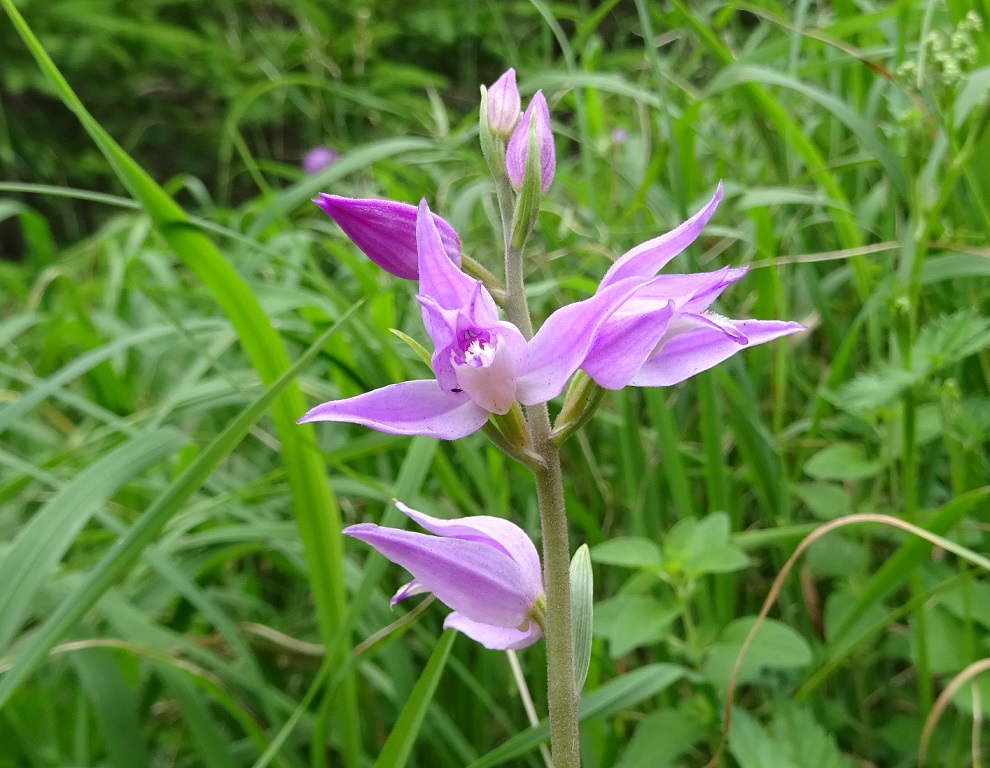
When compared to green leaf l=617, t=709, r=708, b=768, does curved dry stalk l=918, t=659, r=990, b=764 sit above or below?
above

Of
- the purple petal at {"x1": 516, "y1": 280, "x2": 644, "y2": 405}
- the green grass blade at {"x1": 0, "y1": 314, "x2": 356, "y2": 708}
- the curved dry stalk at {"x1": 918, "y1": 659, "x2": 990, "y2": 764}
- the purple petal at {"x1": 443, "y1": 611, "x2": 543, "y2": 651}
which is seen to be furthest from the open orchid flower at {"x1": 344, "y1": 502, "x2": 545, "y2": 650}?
the curved dry stalk at {"x1": 918, "y1": 659, "x2": 990, "y2": 764}

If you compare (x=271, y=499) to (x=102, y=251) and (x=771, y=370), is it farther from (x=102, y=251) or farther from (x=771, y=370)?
(x=102, y=251)

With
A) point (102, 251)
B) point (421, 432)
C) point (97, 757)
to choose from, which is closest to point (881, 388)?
point (421, 432)

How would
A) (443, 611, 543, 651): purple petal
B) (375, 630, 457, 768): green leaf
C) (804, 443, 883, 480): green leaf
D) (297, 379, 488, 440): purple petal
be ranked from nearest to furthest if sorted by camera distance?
(297, 379, 488, 440): purple petal, (443, 611, 543, 651): purple petal, (375, 630, 457, 768): green leaf, (804, 443, 883, 480): green leaf

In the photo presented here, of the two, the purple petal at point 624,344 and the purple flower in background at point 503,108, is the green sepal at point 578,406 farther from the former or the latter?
the purple flower in background at point 503,108

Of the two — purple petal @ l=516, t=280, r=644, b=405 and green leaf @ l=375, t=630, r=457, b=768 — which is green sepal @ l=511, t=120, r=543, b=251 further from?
green leaf @ l=375, t=630, r=457, b=768

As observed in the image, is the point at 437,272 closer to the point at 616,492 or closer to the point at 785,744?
the point at 785,744

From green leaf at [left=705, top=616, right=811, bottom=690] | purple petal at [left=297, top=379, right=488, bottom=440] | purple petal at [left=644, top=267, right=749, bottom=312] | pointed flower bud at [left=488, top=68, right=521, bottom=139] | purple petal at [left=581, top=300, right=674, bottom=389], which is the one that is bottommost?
green leaf at [left=705, top=616, right=811, bottom=690]
